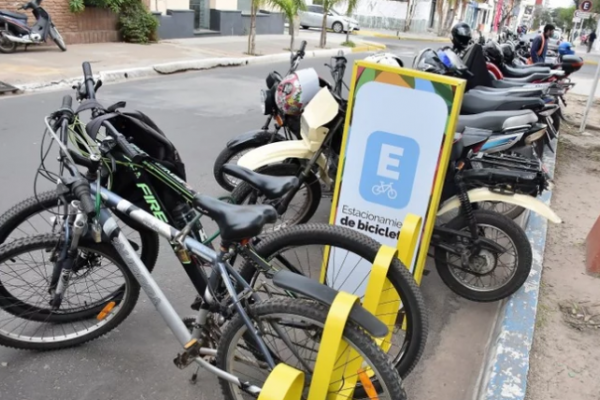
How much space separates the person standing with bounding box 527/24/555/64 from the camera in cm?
1179

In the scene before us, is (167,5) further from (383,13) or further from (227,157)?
(383,13)

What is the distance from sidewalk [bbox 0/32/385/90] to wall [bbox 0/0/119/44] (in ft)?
0.97

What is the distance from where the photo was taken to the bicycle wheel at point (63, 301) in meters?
2.77

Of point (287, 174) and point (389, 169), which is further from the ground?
point (389, 169)

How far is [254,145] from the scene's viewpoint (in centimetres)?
471

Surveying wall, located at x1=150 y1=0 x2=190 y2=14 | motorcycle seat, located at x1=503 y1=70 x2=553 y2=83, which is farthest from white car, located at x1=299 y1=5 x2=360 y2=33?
motorcycle seat, located at x1=503 y1=70 x2=553 y2=83

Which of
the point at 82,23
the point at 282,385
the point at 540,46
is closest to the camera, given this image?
the point at 282,385

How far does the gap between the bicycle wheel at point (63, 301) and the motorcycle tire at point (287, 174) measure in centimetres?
94

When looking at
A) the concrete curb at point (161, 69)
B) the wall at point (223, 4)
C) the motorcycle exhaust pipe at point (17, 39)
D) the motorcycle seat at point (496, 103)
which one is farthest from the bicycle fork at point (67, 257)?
the wall at point (223, 4)

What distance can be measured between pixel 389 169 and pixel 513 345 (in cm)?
122

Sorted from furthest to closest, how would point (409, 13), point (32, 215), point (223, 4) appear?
point (409, 13)
point (223, 4)
point (32, 215)

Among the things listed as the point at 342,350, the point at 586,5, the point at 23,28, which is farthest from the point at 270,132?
the point at 586,5

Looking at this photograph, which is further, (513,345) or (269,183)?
(513,345)

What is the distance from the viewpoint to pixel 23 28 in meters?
10.8
